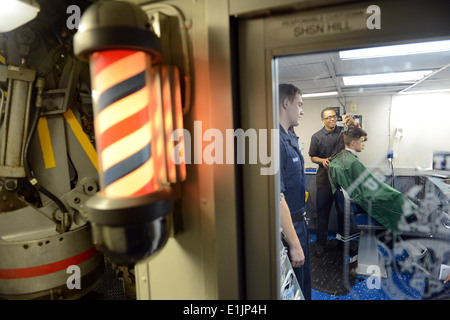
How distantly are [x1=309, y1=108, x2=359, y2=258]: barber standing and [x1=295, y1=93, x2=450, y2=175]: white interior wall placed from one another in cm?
135

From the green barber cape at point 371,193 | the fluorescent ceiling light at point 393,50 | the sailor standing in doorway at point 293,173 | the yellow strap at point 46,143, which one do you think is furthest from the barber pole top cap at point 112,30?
the green barber cape at point 371,193

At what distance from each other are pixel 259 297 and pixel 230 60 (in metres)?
0.78

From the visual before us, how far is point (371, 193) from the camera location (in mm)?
3137

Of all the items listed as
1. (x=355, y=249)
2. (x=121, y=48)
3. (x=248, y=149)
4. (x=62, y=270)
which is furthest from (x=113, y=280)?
(x=355, y=249)

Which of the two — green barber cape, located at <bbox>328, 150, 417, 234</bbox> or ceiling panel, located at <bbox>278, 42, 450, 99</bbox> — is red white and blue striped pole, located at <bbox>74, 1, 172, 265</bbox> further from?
green barber cape, located at <bbox>328, 150, 417, 234</bbox>

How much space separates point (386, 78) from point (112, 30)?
15.5 ft

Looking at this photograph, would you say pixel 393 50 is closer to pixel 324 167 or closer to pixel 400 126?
pixel 324 167

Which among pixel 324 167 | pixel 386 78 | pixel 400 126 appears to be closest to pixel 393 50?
pixel 386 78

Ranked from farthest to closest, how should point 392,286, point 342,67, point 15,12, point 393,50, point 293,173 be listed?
point 342,67 → point 392,286 → point 393,50 → point 293,173 → point 15,12

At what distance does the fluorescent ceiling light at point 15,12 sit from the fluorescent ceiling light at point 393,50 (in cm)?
251

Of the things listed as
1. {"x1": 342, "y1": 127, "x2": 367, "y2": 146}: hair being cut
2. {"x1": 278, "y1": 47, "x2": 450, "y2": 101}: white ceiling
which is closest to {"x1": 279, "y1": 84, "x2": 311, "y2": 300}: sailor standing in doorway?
{"x1": 278, "y1": 47, "x2": 450, "y2": 101}: white ceiling

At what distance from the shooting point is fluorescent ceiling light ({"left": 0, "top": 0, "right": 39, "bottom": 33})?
3.59 ft

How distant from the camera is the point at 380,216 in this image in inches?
122
